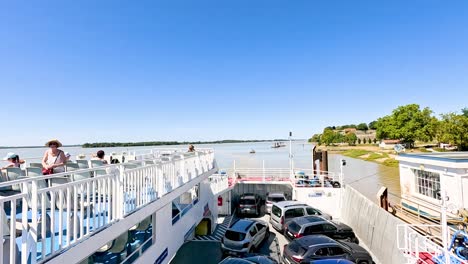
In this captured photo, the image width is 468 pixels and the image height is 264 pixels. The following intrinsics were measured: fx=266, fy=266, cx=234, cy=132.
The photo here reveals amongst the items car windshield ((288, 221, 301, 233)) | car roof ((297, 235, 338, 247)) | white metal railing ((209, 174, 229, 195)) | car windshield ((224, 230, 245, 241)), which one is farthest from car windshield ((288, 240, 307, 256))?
white metal railing ((209, 174, 229, 195))

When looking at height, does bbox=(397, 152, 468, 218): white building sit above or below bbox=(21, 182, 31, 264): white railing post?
below

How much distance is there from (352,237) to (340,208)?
15.8 feet

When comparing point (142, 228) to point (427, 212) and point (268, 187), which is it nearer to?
point (427, 212)

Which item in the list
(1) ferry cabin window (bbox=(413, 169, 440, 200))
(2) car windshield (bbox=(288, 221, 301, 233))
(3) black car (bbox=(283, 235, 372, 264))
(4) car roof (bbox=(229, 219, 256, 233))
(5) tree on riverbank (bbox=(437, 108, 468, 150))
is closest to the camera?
(3) black car (bbox=(283, 235, 372, 264))

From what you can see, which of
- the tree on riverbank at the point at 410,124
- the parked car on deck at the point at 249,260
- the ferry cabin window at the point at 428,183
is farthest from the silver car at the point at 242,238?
the tree on riverbank at the point at 410,124

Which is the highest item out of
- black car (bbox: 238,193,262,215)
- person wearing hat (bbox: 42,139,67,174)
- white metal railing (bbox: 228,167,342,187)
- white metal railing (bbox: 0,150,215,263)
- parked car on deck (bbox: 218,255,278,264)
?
person wearing hat (bbox: 42,139,67,174)

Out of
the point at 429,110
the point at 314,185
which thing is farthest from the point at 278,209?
the point at 429,110

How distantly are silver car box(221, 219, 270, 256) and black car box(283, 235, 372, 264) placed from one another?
62.7 inches

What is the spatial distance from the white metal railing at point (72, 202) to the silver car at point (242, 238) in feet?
10.7

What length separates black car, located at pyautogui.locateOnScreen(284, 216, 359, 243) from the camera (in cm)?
1252

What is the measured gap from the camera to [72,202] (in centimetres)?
513

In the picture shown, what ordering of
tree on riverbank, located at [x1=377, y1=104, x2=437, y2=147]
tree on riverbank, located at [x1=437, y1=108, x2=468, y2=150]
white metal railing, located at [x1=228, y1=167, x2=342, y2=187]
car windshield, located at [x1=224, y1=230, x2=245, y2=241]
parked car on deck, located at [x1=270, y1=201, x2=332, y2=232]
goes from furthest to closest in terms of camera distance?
tree on riverbank, located at [x1=377, y1=104, x2=437, y2=147] < tree on riverbank, located at [x1=437, y1=108, x2=468, y2=150] < white metal railing, located at [x1=228, y1=167, x2=342, y2=187] < parked car on deck, located at [x1=270, y1=201, x2=332, y2=232] < car windshield, located at [x1=224, y1=230, x2=245, y2=241]

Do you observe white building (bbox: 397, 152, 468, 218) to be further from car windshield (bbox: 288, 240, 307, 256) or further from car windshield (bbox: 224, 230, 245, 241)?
car windshield (bbox: 224, 230, 245, 241)

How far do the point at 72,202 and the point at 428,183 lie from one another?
1500cm
